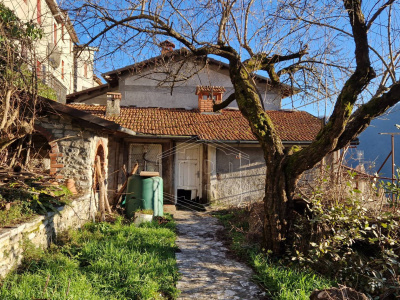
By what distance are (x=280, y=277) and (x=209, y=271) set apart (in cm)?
110

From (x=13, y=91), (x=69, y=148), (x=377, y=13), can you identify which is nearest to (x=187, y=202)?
(x=69, y=148)

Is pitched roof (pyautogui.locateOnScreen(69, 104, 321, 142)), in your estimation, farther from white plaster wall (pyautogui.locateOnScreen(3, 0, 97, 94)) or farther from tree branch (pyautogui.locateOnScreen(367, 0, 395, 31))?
tree branch (pyautogui.locateOnScreen(367, 0, 395, 31))

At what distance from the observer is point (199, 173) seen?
11805 mm

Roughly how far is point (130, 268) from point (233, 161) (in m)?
7.59

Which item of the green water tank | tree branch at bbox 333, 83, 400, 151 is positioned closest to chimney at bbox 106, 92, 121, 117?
the green water tank

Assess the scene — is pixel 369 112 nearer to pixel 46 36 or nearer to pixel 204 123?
pixel 46 36

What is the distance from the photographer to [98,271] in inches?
165

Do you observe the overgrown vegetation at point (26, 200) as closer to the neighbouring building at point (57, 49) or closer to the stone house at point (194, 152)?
the neighbouring building at point (57, 49)

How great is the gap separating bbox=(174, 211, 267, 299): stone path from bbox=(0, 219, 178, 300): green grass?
23cm

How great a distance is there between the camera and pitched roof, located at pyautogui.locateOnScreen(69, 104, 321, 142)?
1116 cm

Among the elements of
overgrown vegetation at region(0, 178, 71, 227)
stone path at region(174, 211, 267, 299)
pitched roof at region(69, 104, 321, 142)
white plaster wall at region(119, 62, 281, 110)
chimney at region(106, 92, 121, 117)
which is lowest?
stone path at region(174, 211, 267, 299)

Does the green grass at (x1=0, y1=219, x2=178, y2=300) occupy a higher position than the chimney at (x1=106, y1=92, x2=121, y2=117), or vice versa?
the chimney at (x1=106, y1=92, x2=121, y2=117)

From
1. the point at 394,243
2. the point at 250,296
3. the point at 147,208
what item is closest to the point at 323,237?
the point at 394,243

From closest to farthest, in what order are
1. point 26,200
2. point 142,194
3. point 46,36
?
point 26,200 < point 46,36 < point 142,194
